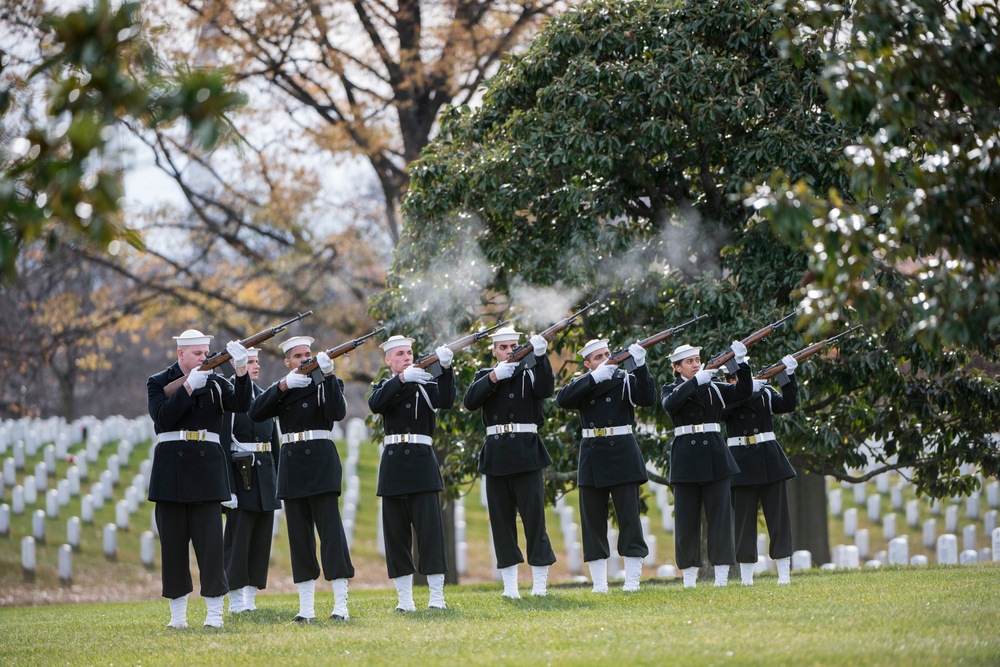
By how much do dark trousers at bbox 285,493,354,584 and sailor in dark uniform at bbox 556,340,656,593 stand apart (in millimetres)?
2165

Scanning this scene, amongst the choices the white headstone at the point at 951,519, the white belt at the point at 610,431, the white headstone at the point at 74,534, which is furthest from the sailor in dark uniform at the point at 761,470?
the white headstone at the point at 74,534

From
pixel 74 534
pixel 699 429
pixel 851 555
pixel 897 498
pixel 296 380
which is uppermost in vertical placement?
pixel 296 380

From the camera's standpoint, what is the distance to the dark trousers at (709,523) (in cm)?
1062

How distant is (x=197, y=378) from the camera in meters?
9.06

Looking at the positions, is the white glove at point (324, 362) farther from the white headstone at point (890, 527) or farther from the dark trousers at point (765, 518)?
the white headstone at point (890, 527)

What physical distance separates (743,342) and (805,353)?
85 cm

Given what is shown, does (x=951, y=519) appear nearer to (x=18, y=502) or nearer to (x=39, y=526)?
(x=39, y=526)

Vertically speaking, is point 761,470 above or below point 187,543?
above

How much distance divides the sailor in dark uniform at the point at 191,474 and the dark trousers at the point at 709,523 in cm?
391

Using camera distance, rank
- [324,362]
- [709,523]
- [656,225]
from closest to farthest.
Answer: [324,362] < [709,523] < [656,225]

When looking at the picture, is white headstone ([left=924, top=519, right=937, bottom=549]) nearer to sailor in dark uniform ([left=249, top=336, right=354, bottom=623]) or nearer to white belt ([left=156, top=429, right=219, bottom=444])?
sailor in dark uniform ([left=249, top=336, right=354, bottom=623])

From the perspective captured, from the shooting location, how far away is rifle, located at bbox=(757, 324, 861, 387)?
11.1 meters

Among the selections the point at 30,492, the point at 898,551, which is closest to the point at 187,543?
the point at 898,551

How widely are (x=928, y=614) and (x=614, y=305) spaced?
5907 mm
